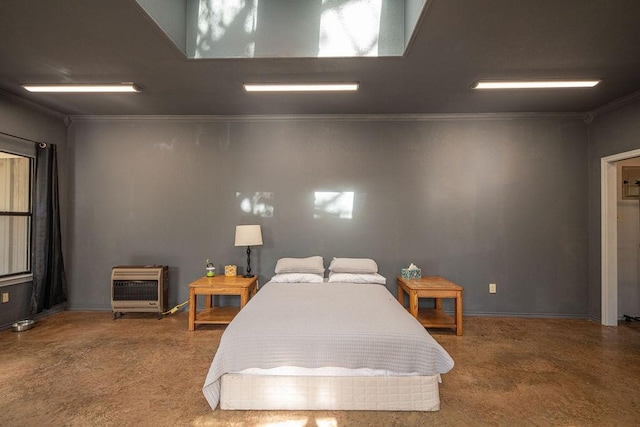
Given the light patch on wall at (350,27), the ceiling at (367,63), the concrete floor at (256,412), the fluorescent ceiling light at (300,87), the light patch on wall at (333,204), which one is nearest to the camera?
the concrete floor at (256,412)

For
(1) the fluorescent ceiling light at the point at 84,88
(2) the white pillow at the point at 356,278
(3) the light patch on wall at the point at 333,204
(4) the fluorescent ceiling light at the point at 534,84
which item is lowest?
(2) the white pillow at the point at 356,278

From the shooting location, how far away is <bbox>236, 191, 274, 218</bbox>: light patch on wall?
4375mm

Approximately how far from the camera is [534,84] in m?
3.25

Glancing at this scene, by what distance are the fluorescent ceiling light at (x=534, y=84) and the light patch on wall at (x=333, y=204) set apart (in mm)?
1908

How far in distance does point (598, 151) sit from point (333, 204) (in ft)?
10.9

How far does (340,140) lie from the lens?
436cm

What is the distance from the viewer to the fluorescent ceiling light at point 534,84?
3203 mm

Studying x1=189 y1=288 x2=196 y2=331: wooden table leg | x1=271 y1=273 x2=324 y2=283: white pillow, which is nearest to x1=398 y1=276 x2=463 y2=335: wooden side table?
x1=271 y1=273 x2=324 y2=283: white pillow

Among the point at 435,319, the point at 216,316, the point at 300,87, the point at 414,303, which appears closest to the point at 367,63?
the point at 300,87

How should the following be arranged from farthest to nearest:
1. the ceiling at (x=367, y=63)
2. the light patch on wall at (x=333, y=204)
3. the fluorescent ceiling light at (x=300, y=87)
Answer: the light patch on wall at (x=333, y=204)
the fluorescent ceiling light at (x=300, y=87)
the ceiling at (x=367, y=63)

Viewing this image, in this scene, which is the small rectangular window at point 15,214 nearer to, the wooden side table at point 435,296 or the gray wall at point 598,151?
the wooden side table at point 435,296

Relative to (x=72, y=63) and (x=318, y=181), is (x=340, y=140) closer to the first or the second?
(x=318, y=181)

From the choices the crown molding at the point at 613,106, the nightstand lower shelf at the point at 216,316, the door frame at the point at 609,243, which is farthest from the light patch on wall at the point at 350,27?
the door frame at the point at 609,243

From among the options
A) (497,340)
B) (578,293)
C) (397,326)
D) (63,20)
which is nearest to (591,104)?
(578,293)
